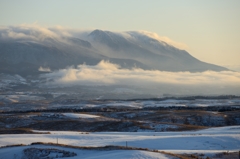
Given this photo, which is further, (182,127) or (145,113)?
(145,113)

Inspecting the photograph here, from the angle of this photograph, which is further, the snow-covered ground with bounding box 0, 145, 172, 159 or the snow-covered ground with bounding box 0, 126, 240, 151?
the snow-covered ground with bounding box 0, 126, 240, 151

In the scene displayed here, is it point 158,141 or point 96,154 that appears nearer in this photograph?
point 96,154

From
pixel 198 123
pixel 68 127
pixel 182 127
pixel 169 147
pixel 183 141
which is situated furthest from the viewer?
pixel 198 123

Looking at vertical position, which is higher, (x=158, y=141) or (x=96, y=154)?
(x=96, y=154)

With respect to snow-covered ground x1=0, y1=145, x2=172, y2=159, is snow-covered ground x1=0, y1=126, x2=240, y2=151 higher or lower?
lower

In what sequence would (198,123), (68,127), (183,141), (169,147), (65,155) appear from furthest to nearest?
(198,123)
(68,127)
(183,141)
(169,147)
(65,155)

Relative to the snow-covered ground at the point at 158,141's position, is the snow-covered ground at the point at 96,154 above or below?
above

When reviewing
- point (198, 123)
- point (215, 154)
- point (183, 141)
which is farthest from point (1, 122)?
point (215, 154)

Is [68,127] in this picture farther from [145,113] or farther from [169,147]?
[169,147]

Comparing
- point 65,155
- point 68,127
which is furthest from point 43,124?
point 65,155

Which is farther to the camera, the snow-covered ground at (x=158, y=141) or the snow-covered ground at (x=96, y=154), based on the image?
the snow-covered ground at (x=158, y=141)
